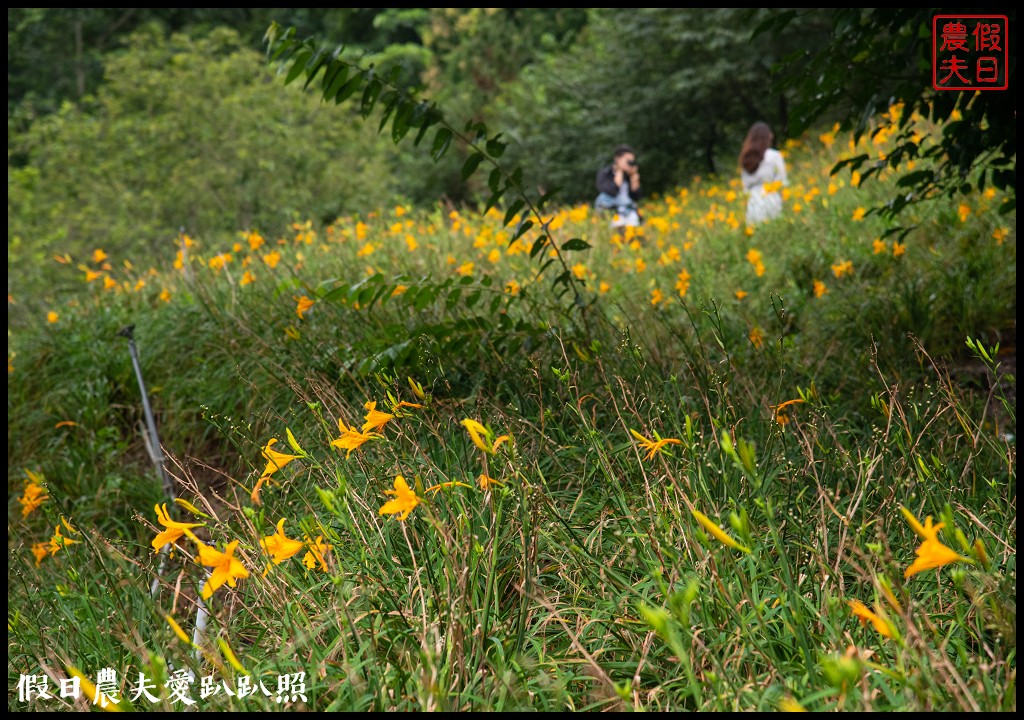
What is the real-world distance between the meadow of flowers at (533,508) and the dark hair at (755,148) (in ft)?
11.3

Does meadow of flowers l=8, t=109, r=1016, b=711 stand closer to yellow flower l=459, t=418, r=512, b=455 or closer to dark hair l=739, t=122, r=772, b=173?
yellow flower l=459, t=418, r=512, b=455

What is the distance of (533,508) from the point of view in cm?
160

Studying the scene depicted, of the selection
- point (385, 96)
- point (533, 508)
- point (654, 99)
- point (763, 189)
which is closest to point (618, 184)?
point (763, 189)

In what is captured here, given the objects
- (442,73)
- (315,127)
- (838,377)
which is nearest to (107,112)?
(315,127)

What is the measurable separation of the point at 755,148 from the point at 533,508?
7243 millimetres

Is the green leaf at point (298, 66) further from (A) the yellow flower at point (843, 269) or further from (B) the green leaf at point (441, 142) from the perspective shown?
(A) the yellow flower at point (843, 269)

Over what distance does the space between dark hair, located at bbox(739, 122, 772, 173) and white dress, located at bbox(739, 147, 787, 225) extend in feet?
0.17

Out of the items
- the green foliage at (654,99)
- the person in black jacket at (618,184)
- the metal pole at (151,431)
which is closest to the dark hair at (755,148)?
the person in black jacket at (618,184)

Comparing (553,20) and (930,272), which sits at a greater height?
(553,20)

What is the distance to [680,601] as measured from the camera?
1141mm

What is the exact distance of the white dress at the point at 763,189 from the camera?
750cm

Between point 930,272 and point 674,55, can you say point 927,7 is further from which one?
point 674,55

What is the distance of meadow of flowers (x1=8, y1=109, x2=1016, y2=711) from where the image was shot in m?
1.39

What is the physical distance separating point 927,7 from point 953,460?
1.49 metres
